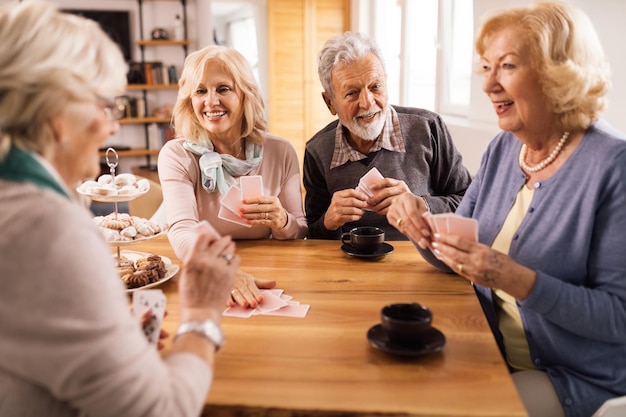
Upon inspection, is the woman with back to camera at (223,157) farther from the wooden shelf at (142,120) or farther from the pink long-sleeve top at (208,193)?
the wooden shelf at (142,120)

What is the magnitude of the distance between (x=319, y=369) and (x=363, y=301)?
1.34ft

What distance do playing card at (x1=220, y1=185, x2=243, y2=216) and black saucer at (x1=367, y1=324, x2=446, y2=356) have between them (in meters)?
0.90

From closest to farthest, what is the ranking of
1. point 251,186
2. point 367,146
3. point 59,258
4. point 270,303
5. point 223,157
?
point 59,258 → point 270,303 → point 251,186 → point 223,157 → point 367,146

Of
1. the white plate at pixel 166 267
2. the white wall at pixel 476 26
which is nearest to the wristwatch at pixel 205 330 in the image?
the white plate at pixel 166 267

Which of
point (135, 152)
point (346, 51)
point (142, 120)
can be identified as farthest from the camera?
point (135, 152)

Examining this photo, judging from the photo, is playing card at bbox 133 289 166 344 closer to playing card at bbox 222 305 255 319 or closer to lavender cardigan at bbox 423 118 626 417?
playing card at bbox 222 305 255 319

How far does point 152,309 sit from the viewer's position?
52.9 inches

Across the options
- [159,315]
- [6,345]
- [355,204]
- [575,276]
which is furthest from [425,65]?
[6,345]

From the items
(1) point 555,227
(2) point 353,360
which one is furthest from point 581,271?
(2) point 353,360

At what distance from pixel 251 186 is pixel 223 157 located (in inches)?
10.9

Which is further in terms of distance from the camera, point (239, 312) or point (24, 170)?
point (239, 312)

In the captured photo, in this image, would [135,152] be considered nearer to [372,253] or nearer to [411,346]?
[372,253]

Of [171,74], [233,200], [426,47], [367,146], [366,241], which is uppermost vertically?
[426,47]

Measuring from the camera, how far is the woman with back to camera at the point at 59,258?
2.96 ft
